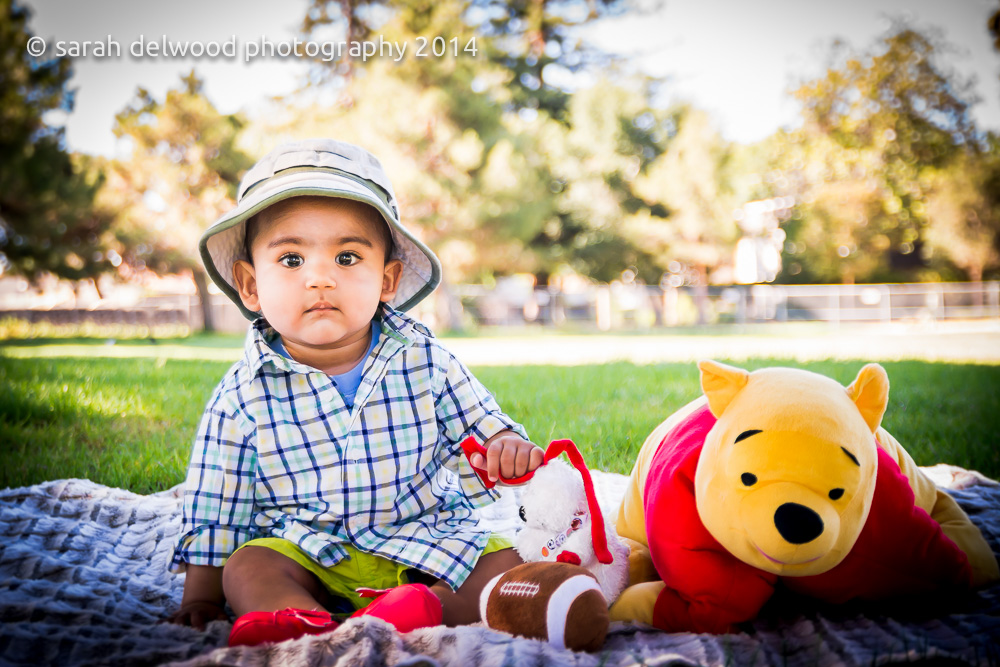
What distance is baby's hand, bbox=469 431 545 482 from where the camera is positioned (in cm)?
135

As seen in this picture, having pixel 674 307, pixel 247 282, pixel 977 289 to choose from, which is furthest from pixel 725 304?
pixel 247 282

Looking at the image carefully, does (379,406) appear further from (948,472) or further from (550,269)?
(550,269)

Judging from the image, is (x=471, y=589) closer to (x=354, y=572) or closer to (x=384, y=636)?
(x=354, y=572)

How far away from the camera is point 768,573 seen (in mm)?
1152

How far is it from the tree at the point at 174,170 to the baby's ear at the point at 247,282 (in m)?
13.2

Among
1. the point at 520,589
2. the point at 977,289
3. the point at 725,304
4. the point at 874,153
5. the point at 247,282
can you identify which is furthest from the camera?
the point at 725,304

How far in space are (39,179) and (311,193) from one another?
30.6ft

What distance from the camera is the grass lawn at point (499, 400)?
2389 mm

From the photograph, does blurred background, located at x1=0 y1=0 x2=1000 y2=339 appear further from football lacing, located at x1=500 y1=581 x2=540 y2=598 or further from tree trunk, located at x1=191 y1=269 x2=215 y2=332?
football lacing, located at x1=500 y1=581 x2=540 y2=598

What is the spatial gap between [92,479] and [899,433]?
10.2 feet

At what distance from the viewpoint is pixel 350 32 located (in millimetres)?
14250

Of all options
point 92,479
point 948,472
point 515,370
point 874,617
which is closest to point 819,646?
point 874,617

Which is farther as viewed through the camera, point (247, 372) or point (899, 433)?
point (899, 433)

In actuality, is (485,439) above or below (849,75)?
below
